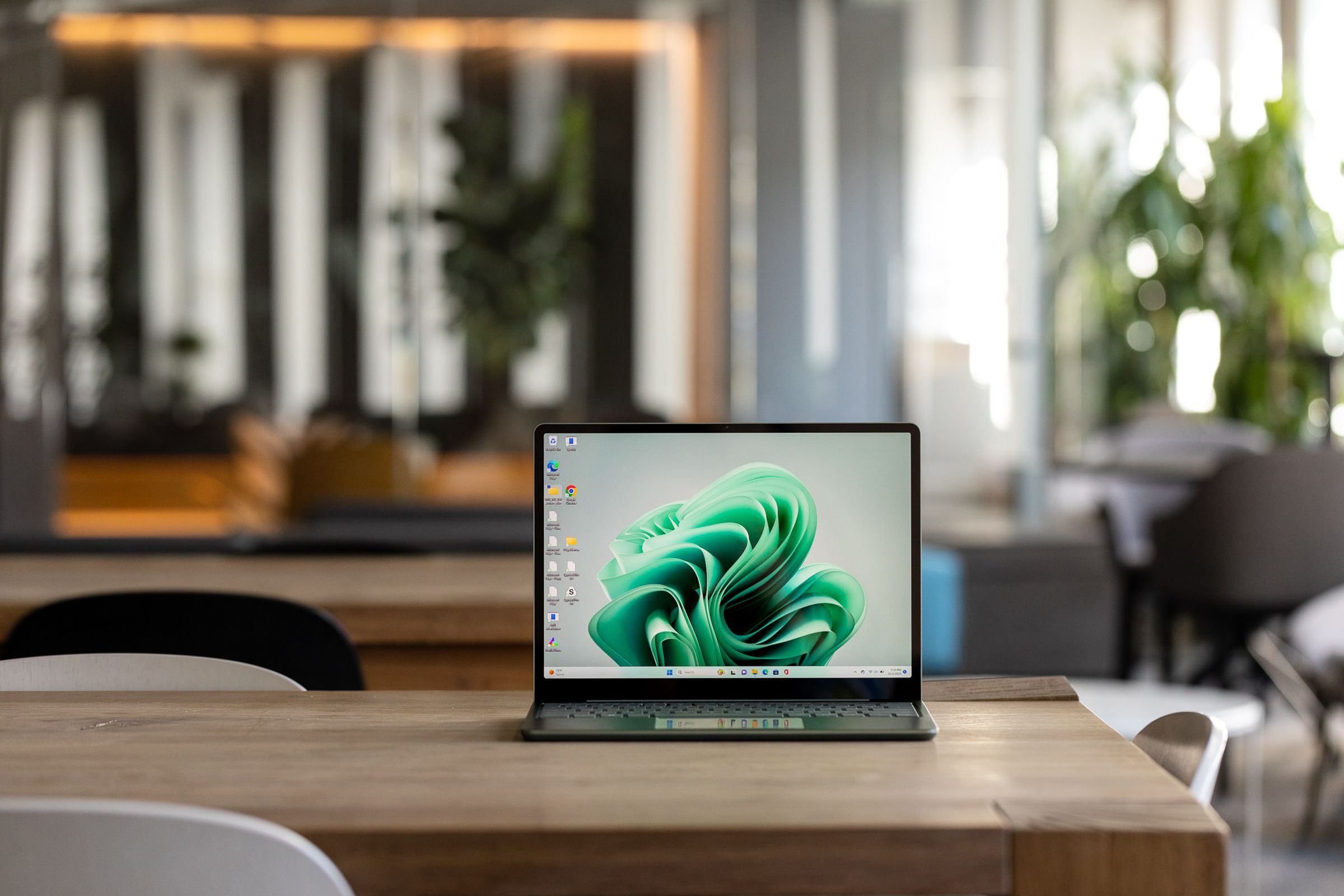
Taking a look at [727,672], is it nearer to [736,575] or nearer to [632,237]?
[736,575]

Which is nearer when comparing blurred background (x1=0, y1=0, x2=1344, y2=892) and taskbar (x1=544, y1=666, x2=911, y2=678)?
taskbar (x1=544, y1=666, x2=911, y2=678)

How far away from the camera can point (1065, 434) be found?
6.13 metres

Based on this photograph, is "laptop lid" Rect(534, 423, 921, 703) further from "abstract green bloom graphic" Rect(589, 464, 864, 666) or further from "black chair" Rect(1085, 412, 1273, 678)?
"black chair" Rect(1085, 412, 1273, 678)

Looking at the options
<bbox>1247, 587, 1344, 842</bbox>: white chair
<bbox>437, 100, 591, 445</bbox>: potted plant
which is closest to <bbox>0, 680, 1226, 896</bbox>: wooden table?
<bbox>1247, 587, 1344, 842</bbox>: white chair

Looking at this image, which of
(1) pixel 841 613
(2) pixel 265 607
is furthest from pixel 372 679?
(1) pixel 841 613

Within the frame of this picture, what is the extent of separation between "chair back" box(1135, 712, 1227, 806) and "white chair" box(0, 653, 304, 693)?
0.76 metres

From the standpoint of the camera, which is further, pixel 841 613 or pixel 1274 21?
pixel 1274 21

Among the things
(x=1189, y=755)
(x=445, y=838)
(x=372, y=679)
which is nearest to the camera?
(x=445, y=838)

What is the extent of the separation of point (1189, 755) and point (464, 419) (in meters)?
5.62

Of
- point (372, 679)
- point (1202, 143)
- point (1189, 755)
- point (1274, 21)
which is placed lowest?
point (372, 679)

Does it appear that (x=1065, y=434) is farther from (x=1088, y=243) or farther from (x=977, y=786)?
(x=977, y=786)

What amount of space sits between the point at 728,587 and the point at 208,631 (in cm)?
68

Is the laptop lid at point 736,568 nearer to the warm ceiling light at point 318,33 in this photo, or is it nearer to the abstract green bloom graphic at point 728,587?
the abstract green bloom graphic at point 728,587

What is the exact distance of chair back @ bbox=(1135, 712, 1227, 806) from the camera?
959mm
